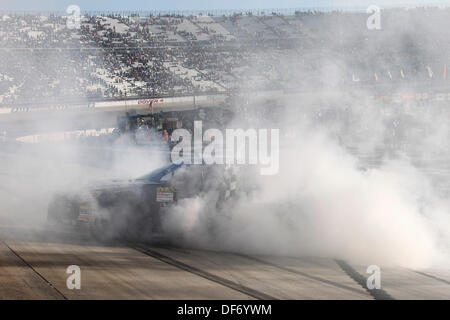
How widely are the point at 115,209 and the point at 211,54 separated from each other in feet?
72.1

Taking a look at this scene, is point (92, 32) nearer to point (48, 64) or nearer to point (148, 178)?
point (48, 64)

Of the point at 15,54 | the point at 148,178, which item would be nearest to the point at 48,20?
the point at 15,54

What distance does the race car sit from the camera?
20.5 feet

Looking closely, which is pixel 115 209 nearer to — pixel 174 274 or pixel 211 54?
pixel 174 274

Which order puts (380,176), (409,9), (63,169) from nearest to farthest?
(380,176)
(63,169)
(409,9)

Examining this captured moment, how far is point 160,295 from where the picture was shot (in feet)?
13.6

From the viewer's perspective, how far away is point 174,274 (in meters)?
4.84

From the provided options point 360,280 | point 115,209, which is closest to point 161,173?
point 115,209

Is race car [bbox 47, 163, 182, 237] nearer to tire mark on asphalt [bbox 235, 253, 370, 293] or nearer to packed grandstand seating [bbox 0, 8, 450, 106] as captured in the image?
tire mark on asphalt [bbox 235, 253, 370, 293]

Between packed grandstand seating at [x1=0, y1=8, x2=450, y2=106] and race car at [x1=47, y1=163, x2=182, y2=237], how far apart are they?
32.3 ft

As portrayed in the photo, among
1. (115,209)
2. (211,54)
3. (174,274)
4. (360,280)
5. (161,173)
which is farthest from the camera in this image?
(211,54)

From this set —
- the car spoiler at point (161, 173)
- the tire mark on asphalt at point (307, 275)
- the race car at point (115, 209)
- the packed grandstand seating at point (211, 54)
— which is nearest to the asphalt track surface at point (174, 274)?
the tire mark on asphalt at point (307, 275)

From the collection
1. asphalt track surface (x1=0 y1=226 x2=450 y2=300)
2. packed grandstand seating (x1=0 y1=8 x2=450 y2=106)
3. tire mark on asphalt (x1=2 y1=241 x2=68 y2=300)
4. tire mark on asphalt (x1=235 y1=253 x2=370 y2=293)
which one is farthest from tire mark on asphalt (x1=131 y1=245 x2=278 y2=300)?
packed grandstand seating (x1=0 y1=8 x2=450 y2=106)
